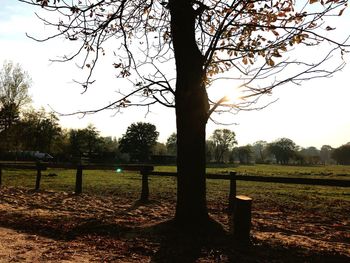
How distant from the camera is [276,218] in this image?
977 cm

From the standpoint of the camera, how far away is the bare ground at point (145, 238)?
5.62 m

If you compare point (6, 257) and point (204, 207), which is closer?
point (6, 257)

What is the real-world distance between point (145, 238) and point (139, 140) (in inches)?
3503

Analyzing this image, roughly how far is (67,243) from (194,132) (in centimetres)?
315

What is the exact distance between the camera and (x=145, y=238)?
6.68 metres

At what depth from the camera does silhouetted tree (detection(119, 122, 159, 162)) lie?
3686 inches

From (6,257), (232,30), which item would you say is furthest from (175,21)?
(6,257)

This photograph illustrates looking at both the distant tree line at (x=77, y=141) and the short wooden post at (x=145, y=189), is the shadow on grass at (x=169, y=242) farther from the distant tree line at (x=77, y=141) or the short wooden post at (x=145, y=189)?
the distant tree line at (x=77, y=141)

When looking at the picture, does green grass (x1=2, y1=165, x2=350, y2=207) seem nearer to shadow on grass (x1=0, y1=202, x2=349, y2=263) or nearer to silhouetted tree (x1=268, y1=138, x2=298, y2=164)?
shadow on grass (x1=0, y1=202, x2=349, y2=263)

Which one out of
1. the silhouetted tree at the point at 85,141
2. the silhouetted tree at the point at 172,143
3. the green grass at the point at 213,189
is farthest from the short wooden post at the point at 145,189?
the silhouetted tree at the point at 172,143

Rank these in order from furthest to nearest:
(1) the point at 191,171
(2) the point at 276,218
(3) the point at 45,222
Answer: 1. (2) the point at 276,218
2. (3) the point at 45,222
3. (1) the point at 191,171

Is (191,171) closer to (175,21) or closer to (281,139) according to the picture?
(175,21)

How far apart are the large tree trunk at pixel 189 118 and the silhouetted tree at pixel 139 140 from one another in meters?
84.8

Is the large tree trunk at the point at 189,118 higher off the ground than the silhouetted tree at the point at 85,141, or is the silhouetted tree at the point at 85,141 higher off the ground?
the silhouetted tree at the point at 85,141
